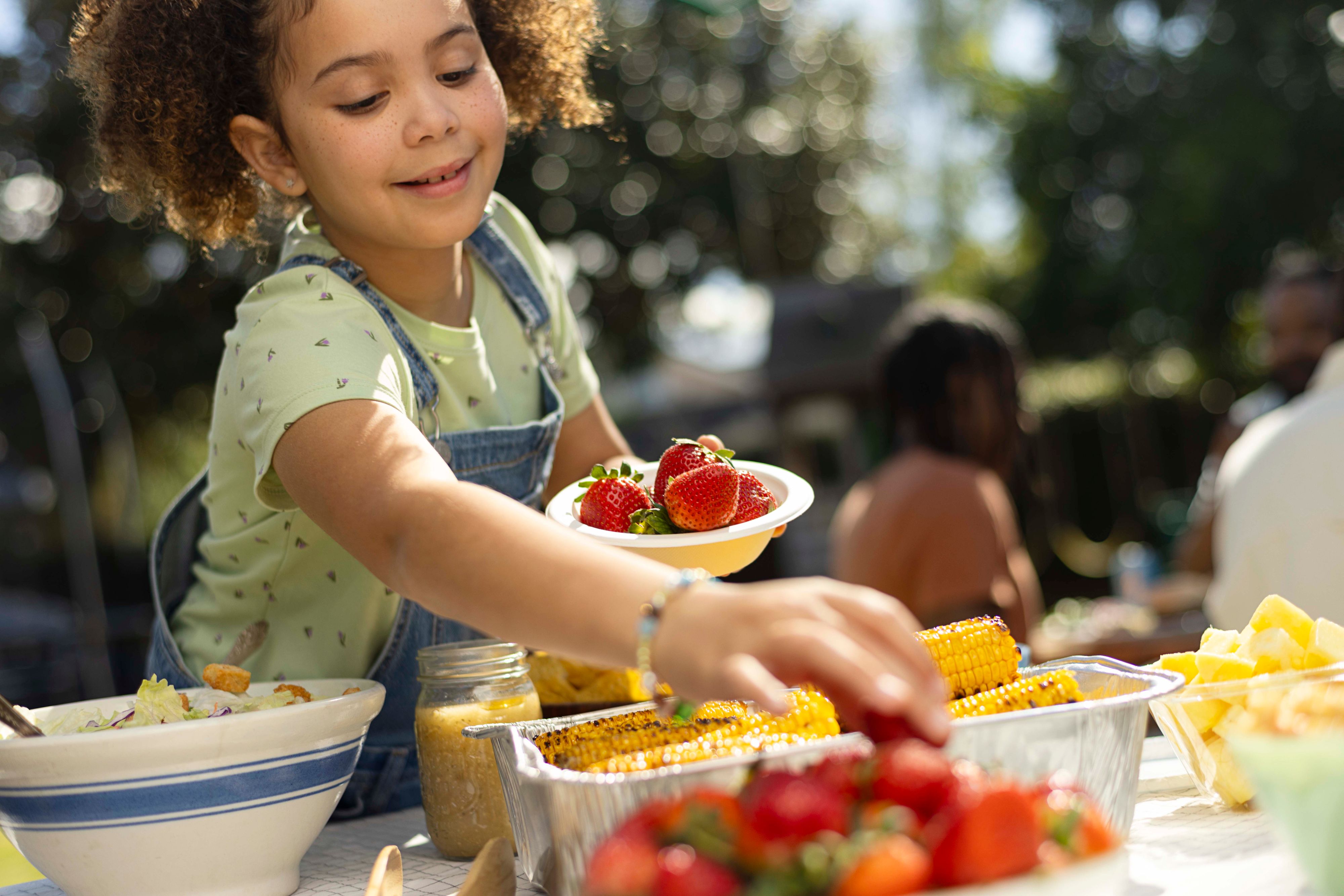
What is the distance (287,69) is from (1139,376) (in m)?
18.1

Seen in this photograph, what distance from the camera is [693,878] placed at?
62 centimetres

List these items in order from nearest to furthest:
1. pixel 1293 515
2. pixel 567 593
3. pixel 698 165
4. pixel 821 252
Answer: pixel 567 593 < pixel 1293 515 < pixel 698 165 < pixel 821 252

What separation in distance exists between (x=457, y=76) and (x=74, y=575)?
7264 mm

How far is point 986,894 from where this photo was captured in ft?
1.97

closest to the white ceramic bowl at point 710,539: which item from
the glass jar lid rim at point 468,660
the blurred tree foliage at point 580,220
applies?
the glass jar lid rim at point 468,660

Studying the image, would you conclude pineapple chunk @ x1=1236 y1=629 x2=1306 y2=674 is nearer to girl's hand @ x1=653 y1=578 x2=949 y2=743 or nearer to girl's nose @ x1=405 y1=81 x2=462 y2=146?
girl's hand @ x1=653 y1=578 x2=949 y2=743

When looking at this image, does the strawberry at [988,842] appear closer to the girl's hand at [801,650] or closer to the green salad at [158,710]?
the girl's hand at [801,650]

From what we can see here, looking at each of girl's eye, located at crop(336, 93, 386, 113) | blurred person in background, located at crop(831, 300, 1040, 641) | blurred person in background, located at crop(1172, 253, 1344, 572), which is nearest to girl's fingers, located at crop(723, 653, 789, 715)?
girl's eye, located at crop(336, 93, 386, 113)

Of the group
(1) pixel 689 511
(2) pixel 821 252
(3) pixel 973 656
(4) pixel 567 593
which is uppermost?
(4) pixel 567 593

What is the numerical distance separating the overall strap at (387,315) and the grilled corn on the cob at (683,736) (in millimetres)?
564

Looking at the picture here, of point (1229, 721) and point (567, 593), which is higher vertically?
point (567, 593)

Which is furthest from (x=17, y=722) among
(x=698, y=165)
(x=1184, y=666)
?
(x=698, y=165)

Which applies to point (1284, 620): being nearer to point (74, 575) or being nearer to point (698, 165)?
point (74, 575)

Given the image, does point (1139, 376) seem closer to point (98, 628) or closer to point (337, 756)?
point (98, 628)
